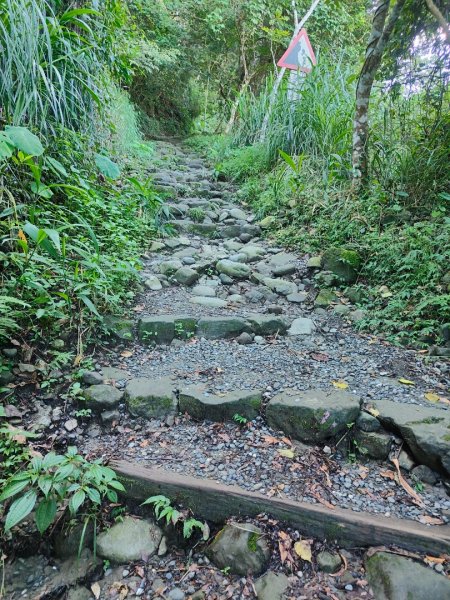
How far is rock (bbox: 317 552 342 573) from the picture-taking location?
125cm

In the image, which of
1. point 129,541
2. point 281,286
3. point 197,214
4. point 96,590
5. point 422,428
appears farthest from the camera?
point 197,214

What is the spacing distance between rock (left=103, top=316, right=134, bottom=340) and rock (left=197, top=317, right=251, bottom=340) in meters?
0.42

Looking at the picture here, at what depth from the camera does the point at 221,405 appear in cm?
173

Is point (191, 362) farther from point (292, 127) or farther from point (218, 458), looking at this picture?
point (292, 127)

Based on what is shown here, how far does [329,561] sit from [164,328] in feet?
4.74

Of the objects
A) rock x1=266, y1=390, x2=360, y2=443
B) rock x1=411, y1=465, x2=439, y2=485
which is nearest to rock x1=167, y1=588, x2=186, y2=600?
rock x1=266, y1=390, x2=360, y2=443

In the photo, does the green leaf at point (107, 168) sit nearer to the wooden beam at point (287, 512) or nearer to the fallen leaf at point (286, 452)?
the wooden beam at point (287, 512)

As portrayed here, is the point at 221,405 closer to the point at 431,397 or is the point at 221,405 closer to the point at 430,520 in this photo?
the point at 430,520

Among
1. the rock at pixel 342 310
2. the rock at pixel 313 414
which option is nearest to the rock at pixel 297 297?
the rock at pixel 342 310

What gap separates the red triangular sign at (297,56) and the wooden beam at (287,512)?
4766 millimetres

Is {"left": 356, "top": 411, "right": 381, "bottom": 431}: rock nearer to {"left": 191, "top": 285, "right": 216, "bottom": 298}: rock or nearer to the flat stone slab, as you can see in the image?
the flat stone slab

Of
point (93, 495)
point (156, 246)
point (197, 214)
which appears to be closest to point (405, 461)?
point (93, 495)

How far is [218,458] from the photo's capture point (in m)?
1.58

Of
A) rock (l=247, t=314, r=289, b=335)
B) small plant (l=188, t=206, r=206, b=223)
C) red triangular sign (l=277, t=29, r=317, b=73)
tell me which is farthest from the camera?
red triangular sign (l=277, t=29, r=317, b=73)
